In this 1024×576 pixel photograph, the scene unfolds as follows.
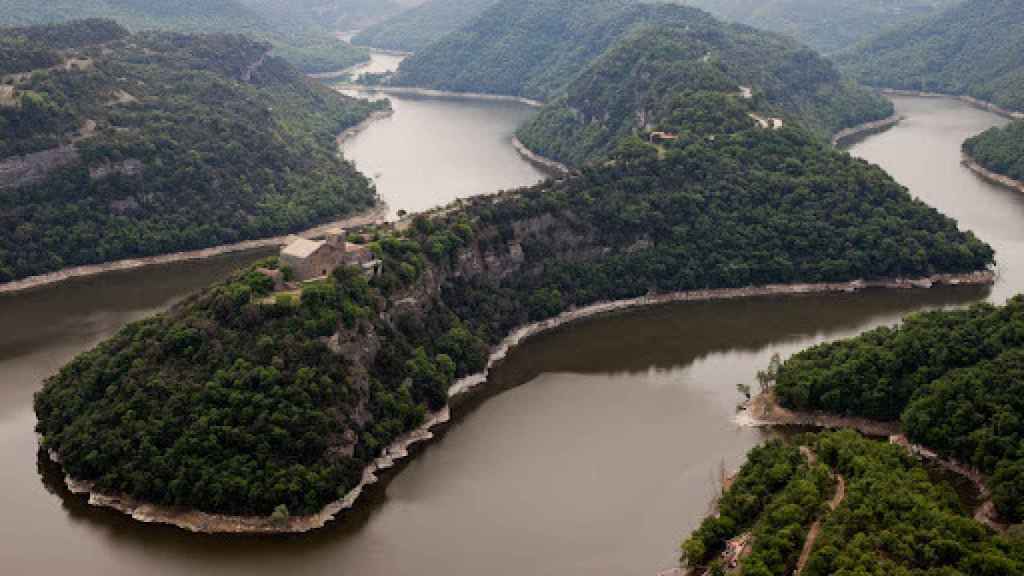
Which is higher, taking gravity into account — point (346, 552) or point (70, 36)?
point (70, 36)

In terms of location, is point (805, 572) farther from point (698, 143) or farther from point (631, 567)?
point (698, 143)

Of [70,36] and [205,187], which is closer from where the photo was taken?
[205,187]

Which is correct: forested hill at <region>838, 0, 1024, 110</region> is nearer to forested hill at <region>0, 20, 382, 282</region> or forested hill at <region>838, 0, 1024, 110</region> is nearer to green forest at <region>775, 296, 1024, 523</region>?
forested hill at <region>0, 20, 382, 282</region>

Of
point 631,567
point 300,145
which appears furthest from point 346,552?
point 300,145

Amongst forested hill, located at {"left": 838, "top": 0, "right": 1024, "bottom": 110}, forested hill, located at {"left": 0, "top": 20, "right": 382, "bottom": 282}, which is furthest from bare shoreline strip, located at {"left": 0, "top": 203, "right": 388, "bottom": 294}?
forested hill, located at {"left": 838, "top": 0, "right": 1024, "bottom": 110}

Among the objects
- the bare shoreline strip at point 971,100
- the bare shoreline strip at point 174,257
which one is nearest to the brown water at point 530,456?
the bare shoreline strip at point 174,257

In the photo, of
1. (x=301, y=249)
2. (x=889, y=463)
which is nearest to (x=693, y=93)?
(x=301, y=249)

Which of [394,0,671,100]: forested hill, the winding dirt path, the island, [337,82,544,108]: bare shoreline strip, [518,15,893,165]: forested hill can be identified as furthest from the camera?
[337,82,544,108]: bare shoreline strip

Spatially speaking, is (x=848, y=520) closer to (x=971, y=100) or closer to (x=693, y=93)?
(x=693, y=93)
